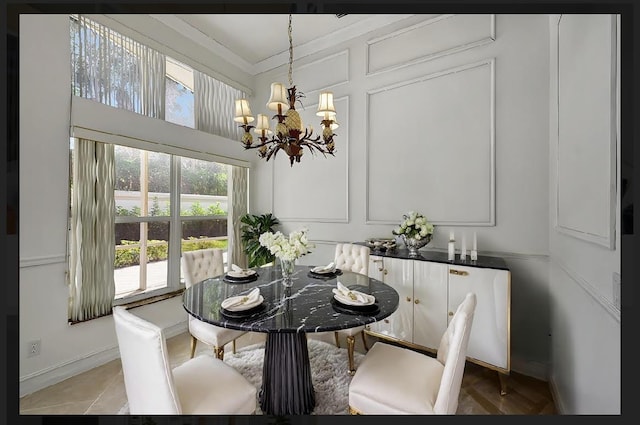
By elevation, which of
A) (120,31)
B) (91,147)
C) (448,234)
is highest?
(120,31)

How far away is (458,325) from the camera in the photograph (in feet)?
3.89

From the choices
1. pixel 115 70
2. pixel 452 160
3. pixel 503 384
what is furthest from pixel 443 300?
pixel 115 70

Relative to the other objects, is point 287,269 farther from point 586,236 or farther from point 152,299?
point 152,299

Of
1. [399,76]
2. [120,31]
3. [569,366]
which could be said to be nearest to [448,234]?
[569,366]

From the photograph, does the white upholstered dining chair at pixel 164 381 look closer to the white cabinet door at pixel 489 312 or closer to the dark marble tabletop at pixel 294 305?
the dark marble tabletop at pixel 294 305

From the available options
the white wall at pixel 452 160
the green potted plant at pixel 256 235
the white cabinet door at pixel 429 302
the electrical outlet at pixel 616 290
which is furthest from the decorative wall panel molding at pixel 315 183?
the electrical outlet at pixel 616 290

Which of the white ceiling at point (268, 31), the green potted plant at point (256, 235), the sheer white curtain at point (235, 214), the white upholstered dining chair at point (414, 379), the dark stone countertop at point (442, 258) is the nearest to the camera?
the white upholstered dining chair at point (414, 379)

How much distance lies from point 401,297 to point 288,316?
1.48 metres

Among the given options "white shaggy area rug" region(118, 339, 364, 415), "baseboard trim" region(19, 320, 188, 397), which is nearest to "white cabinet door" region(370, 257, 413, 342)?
"white shaggy area rug" region(118, 339, 364, 415)

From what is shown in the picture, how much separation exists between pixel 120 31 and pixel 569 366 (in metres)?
4.41

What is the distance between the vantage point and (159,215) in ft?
9.80

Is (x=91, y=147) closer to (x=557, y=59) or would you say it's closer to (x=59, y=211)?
(x=59, y=211)

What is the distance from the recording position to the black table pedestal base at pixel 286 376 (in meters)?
1.65

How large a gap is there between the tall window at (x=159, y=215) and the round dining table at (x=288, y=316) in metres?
1.32
